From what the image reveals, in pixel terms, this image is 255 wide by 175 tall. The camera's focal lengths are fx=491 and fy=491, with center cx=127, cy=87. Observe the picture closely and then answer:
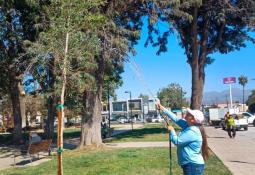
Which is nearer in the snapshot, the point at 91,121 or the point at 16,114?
the point at 91,121

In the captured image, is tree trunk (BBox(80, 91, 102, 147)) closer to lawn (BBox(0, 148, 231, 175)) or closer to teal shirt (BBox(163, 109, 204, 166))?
lawn (BBox(0, 148, 231, 175))

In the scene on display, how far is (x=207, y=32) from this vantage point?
34656 millimetres

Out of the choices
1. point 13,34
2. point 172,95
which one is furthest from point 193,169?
point 172,95

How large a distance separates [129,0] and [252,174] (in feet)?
36.4

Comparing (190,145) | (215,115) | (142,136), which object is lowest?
(142,136)

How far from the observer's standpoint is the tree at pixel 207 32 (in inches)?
1252

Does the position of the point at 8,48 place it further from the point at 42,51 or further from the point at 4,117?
the point at 4,117

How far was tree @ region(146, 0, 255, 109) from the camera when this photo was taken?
3180 cm

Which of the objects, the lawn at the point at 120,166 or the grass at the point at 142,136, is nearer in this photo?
the lawn at the point at 120,166

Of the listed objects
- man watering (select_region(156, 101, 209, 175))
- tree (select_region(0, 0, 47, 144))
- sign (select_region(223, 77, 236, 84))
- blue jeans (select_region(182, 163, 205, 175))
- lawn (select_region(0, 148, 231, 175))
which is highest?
sign (select_region(223, 77, 236, 84))

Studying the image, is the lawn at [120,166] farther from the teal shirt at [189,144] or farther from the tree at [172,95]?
the tree at [172,95]

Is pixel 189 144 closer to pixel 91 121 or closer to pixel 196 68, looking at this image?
pixel 91 121

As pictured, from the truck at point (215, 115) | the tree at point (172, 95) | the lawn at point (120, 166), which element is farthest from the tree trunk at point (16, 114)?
the tree at point (172, 95)

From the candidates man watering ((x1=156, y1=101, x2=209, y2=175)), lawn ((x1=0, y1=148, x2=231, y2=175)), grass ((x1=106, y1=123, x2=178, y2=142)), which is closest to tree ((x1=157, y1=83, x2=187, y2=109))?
grass ((x1=106, y1=123, x2=178, y2=142))
